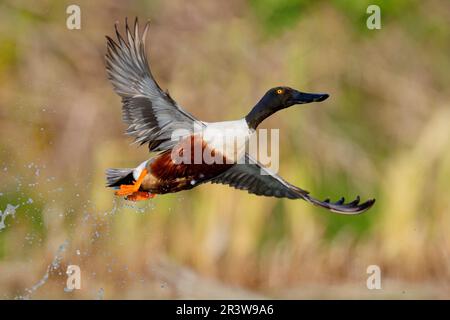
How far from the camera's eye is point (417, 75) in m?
9.70

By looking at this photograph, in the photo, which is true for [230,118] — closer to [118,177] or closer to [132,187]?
[118,177]

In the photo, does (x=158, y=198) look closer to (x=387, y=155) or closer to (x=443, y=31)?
(x=387, y=155)

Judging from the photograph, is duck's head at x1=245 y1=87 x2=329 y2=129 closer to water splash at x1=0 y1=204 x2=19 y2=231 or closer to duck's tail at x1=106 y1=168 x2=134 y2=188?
duck's tail at x1=106 y1=168 x2=134 y2=188

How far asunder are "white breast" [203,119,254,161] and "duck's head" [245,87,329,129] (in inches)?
4.0

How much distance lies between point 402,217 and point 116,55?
389 cm

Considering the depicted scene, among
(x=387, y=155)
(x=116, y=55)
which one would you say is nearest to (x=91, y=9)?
(x=387, y=155)

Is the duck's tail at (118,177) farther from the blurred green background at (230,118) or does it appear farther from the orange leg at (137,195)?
the blurred green background at (230,118)

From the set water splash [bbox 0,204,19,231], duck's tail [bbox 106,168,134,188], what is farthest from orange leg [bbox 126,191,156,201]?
water splash [bbox 0,204,19,231]

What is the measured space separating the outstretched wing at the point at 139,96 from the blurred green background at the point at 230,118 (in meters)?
3.05

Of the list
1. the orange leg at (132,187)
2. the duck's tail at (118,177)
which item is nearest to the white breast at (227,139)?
the orange leg at (132,187)

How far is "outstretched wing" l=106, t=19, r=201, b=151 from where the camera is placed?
→ 18.3 ft

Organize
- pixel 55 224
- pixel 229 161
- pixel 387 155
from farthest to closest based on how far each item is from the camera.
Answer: pixel 387 155 < pixel 55 224 < pixel 229 161

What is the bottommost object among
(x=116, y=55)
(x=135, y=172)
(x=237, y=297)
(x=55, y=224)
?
(x=237, y=297)

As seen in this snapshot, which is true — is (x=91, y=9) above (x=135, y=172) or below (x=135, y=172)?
above
